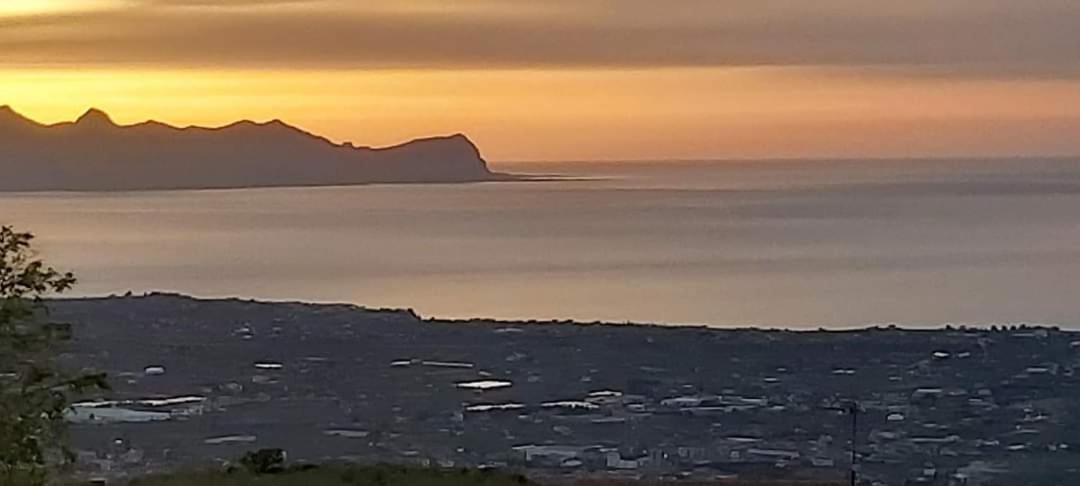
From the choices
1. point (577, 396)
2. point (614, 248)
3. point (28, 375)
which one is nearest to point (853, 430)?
point (577, 396)

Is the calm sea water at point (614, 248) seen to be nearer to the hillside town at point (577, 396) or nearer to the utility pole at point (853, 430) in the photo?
the hillside town at point (577, 396)

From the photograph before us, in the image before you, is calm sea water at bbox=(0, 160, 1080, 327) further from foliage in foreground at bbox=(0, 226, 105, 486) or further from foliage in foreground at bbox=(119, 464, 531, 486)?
foliage in foreground at bbox=(0, 226, 105, 486)

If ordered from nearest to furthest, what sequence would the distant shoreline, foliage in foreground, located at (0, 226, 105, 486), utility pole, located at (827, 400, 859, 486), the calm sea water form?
1. foliage in foreground, located at (0, 226, 105, 486)
2. utility pole, located at (827, 400, 859, 486)
3. the distant shoreline
4. the calm sea water

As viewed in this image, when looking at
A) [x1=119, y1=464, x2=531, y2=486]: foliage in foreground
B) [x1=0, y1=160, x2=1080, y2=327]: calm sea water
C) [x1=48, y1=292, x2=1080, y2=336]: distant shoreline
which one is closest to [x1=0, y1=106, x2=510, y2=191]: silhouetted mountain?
[x1=0, y1=160, x2=1080, y2=327]: calm sea water

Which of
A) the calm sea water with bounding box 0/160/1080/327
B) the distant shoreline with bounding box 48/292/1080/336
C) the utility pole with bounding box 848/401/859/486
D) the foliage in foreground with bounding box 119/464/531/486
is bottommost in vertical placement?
the foliage in foreground with bounding box 119/464/531/486

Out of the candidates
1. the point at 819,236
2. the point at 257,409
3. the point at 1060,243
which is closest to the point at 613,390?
the point at 257,409

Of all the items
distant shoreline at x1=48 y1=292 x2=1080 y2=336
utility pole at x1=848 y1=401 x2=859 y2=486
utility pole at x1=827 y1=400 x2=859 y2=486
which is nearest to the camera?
utility pole at x1=827 y1=400 x2=859 y2=486

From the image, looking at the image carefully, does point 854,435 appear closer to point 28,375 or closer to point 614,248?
point 28,375
